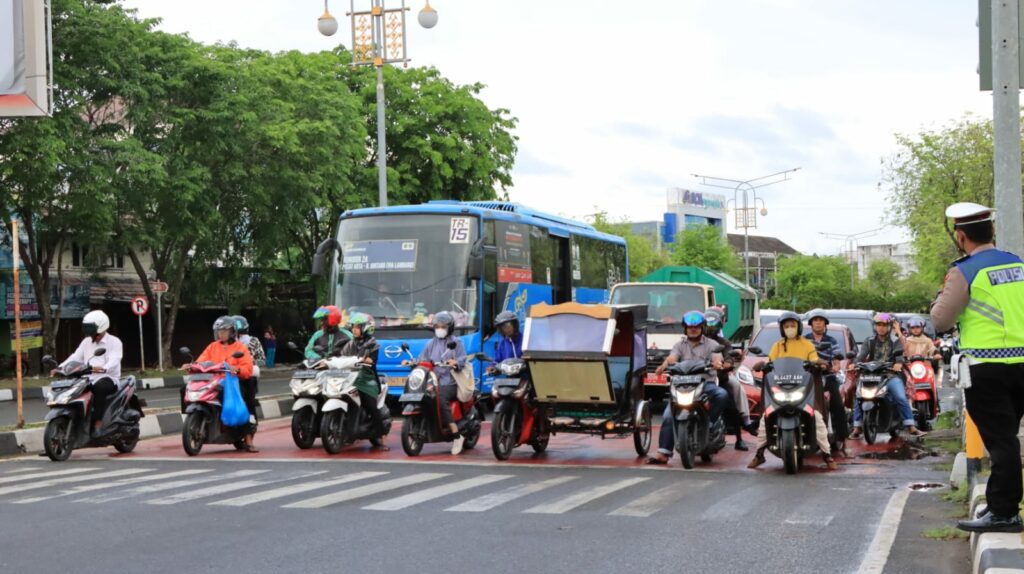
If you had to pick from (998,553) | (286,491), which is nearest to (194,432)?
(286,491)

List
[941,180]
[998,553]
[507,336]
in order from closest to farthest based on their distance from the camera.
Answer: [998,553]
[507,336]
[941,180]

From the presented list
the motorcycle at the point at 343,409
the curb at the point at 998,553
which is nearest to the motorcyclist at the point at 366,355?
the motorcycle at the point at 343,409

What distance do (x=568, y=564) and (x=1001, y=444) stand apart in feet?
8.36

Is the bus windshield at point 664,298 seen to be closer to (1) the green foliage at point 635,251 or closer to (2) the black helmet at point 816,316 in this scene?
(2) the black helmet at point 816,316

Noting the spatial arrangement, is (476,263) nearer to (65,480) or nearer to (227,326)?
(227,326)

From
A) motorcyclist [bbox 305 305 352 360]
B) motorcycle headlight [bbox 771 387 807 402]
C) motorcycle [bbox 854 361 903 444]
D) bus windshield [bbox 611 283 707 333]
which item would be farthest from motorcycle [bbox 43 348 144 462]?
bus windshield [bbox 611 283 707 333]

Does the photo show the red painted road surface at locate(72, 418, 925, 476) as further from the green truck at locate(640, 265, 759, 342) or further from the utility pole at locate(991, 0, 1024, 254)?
the green truck at locate(640, 265, 759, 342)

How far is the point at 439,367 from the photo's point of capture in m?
14.2

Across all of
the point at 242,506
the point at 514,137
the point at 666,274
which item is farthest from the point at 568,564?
the point at 514,137

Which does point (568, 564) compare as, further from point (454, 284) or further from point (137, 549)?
point (454, 284)

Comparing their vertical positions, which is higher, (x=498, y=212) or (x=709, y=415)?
(x=498, y=212)

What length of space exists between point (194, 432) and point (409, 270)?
588 cm

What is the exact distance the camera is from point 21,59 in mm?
17906

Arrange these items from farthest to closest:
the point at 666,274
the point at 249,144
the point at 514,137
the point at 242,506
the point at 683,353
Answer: the point at 514,137
the point at 249,144
the point at 666,274
the point at 683,353
the point at 242,506
